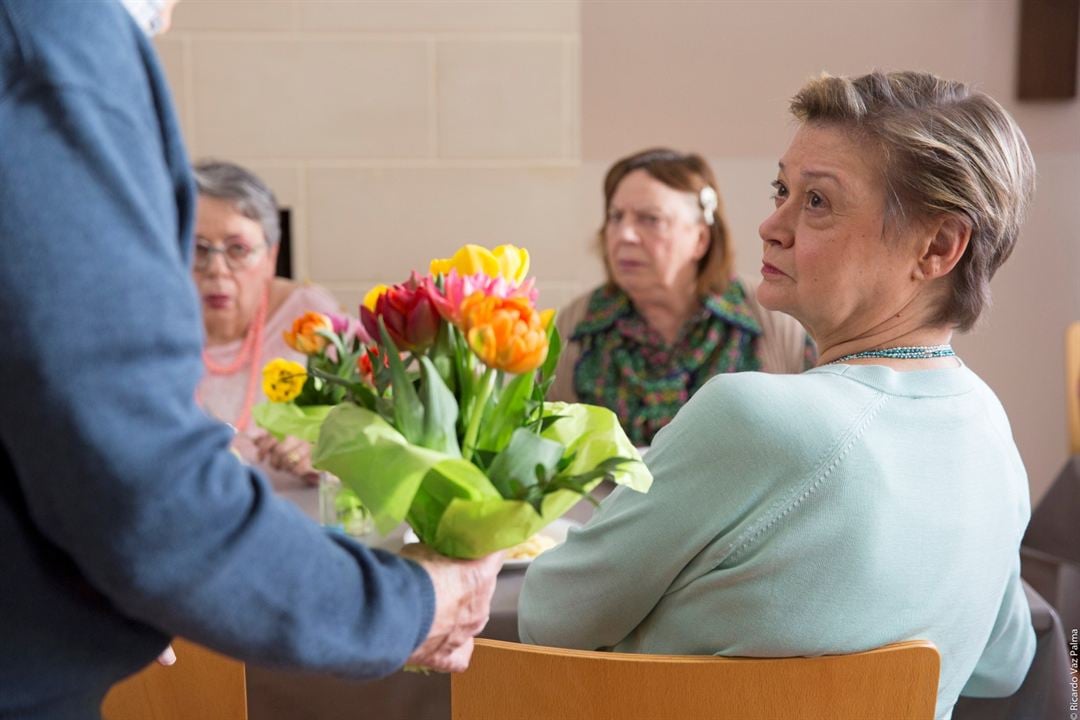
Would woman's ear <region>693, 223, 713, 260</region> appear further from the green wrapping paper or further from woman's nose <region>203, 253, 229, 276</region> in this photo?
the green wrapping paper

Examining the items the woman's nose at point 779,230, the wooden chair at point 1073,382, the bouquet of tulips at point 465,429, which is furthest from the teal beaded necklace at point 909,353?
the wooden chair at point 1073,382

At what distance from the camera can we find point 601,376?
2695 mm

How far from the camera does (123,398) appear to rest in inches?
23.9

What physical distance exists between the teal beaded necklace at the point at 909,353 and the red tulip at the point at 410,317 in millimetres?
615

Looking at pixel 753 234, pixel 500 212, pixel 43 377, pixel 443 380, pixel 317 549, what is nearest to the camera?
pixel 43 377

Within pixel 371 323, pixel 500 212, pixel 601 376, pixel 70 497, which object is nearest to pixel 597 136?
pixel 500 212

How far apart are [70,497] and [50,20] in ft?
0.90

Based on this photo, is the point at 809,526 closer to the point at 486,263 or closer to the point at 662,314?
the point at 486,263

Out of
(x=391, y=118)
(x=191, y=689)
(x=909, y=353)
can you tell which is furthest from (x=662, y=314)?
(x=191, y=689)

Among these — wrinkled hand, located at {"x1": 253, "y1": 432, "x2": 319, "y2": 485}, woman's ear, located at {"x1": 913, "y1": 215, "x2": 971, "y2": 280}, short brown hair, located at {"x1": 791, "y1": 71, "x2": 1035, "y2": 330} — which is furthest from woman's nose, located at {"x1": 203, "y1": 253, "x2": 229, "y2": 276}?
woman's ear, located at {"x1": 913, "y1": 215, "x2": 971, "y2": 280}

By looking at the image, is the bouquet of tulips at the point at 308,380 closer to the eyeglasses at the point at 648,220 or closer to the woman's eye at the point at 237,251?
the woman's eye at the point at 237,251

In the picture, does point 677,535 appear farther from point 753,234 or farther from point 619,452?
point 753,234

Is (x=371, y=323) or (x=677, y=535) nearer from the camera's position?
(x=371, y=323)

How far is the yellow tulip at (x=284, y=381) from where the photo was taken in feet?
4.46
